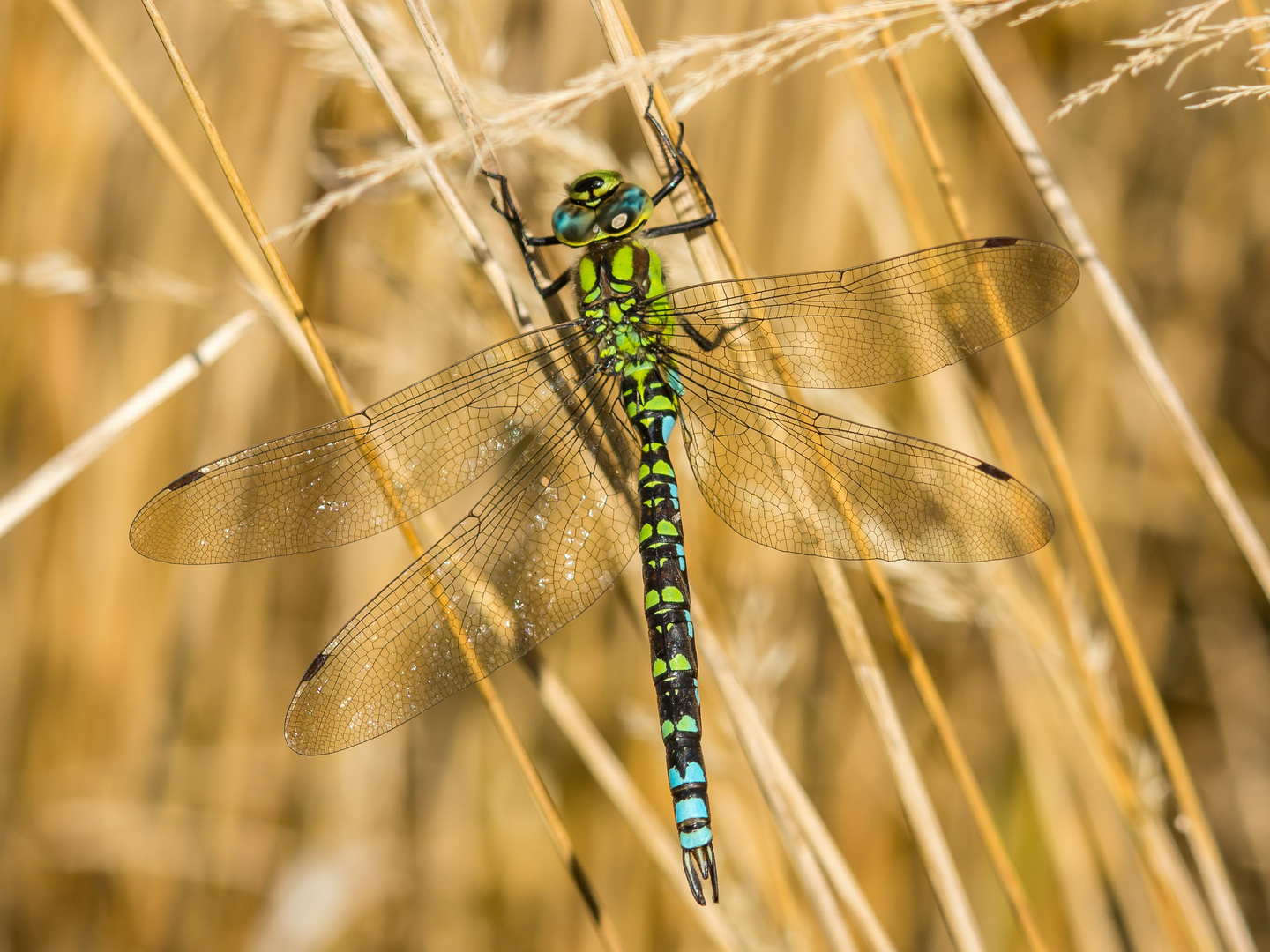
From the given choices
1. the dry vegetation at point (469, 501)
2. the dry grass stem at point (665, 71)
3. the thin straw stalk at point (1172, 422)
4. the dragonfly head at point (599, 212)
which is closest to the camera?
the dry grass stem at point (665, 71)

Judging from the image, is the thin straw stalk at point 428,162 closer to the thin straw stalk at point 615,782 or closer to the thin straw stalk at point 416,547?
the thin straw stalk at point 416,547

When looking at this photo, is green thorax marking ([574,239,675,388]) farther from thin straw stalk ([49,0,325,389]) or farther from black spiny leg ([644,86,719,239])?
thin straw stalk ([49,0,325,389])

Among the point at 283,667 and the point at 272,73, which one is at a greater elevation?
the point at 272,73

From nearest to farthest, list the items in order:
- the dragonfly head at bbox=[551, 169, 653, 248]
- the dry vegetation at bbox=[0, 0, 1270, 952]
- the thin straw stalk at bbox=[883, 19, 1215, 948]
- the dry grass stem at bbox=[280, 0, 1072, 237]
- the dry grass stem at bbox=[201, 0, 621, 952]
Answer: the dry grass stem at bbox=[280, 0, 1072, 237] < the dry grass stem at bbox=[201, 0, 621, 952] < the thin straw stalk at bbox=[883, 19, 1215, 948] < the dragonfly head at bbox=[551, 169, 653, 248] < the dry vegetation at bbox=[0, 0, 1270, 952]

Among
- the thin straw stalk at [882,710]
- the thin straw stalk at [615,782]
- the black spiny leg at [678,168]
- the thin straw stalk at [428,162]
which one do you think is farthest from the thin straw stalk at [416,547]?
the black spiny leg at [678,168]

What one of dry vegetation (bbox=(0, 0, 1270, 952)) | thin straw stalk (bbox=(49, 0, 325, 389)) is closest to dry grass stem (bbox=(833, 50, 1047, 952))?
dry vegetation (bbox=(0, 0, 1270, 952))

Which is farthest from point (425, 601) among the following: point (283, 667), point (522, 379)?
point (283, 667)

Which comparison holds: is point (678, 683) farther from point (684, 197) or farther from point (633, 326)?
point (684, 197)
